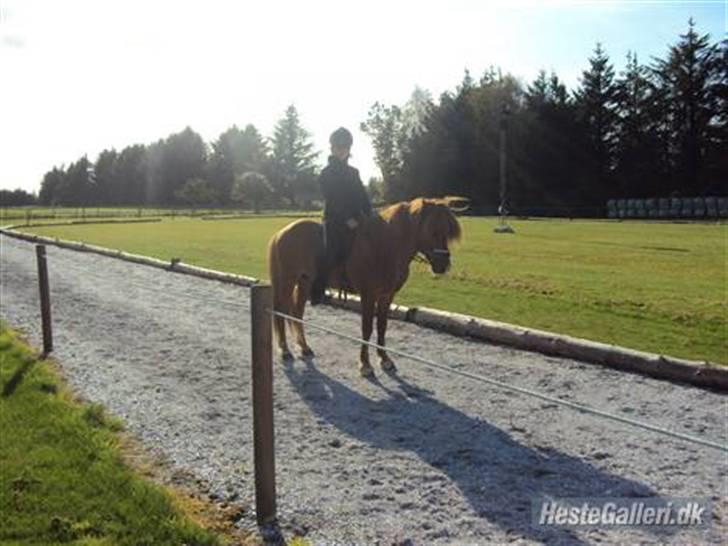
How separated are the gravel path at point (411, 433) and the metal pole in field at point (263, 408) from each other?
0.14m

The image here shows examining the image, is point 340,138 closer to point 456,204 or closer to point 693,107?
point 456,204

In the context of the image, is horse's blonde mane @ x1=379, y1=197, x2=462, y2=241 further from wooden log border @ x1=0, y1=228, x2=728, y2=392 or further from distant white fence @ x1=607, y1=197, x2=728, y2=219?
distant white fence @ x1=607, y1=197, x2=728, y2=219

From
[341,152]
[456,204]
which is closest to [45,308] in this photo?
[341,152]

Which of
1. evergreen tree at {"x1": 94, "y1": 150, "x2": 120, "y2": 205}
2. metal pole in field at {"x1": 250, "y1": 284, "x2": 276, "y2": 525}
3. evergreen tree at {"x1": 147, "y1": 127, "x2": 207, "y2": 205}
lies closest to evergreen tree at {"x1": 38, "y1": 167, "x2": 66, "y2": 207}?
evergreen tree at {"x1": 94, "y1": 150, "x2": 120, "y2": 205}

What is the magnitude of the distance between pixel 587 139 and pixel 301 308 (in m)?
62.3

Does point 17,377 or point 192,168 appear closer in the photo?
point 17,377

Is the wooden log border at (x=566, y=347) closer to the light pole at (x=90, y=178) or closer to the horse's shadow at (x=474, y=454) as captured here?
the horse's shadow at (x=474, y=454)

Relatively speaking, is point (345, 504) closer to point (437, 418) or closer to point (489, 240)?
point (437, 418)

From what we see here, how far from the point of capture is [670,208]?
5600cm

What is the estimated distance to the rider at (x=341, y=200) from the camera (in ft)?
26.1

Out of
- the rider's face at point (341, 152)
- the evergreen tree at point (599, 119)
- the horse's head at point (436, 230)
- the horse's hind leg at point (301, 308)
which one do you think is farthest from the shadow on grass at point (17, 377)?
the evergreen tree at point (599, 119)

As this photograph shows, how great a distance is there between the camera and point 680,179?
6322 centimetres

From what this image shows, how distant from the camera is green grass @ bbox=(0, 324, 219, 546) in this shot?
4.21 meters

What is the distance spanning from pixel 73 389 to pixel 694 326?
774cm
